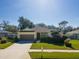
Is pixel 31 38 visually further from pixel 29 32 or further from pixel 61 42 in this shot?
pixel 61 42

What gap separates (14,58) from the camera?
16781 millimetres

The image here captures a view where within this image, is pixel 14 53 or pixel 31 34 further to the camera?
pixel 31 34

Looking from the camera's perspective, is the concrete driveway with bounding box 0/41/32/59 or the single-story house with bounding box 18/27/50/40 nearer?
the concrete driveway with bounding box 0/41/32/59

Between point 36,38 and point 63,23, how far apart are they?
196 ft

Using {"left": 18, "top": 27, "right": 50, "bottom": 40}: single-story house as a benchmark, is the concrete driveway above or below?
below

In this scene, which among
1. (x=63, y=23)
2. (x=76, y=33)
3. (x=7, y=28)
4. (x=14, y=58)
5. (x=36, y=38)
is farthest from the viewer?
(x=63, y=23)

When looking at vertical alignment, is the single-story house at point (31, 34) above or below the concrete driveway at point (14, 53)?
above

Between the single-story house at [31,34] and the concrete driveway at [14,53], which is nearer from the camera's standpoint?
the concrete driveway at [14,53]

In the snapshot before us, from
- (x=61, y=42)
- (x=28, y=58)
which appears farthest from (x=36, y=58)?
(x=61, y=42)

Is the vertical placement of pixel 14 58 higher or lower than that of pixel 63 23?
lower

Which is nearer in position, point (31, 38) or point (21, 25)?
point (31, 38)

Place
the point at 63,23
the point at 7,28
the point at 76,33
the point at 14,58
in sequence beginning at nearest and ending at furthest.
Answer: the point at 14,58 < the point at 76,33 < the point at 7,28 < the point at 63,23

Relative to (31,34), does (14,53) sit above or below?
below

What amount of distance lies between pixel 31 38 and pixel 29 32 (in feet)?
5.85
